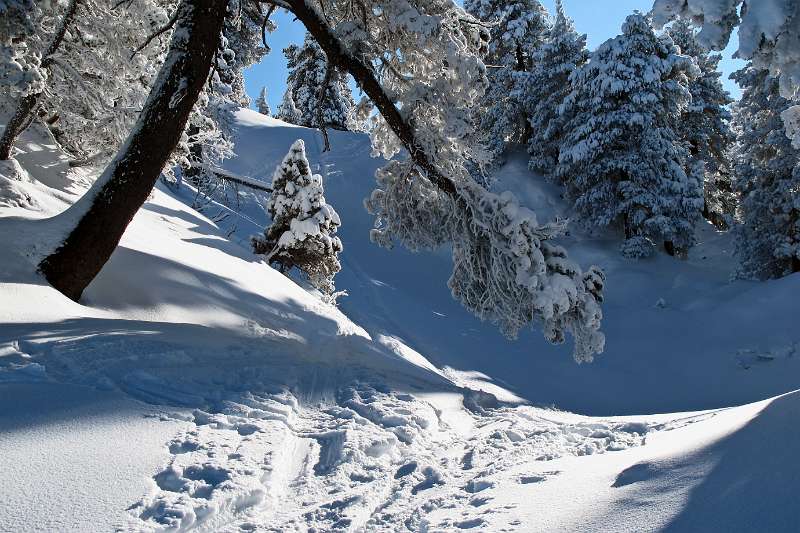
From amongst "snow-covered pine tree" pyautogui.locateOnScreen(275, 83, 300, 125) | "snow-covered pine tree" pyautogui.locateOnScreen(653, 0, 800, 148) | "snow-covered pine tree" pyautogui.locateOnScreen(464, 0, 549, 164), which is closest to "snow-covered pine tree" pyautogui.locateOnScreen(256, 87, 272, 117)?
"snow-covered pine tree" pyautogui.locateOnScreen(275, 83, 300, 125)

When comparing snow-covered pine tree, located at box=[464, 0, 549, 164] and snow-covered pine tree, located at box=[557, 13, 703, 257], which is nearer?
snow-covered pine tree, located at box=[557, 13, 703, 257]

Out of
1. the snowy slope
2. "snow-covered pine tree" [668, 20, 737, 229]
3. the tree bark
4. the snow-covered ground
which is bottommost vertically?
the snow-covered ground

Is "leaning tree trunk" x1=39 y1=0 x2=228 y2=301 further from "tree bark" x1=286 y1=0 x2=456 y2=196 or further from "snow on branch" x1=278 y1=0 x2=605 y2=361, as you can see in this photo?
"snow on branch" x1=278 y1=0 x2=605 y2=361

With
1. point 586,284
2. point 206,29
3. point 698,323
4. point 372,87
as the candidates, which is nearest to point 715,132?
point 698,323

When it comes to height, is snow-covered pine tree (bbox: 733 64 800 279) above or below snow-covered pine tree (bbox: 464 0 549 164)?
below

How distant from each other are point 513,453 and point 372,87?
194 inches

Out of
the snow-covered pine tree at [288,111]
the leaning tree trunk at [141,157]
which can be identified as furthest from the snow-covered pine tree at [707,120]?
the snow-covered pine tree at [288,111]

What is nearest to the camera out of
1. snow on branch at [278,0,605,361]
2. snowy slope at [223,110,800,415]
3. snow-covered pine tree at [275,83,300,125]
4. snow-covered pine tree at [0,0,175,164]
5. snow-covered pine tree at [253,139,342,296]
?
snow on branch at [278,0,605,361]

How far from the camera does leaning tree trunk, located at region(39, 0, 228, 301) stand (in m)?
5.55

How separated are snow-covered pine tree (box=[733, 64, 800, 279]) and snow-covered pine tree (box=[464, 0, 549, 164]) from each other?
34.3 feet

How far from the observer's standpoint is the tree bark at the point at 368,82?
6.62 meters

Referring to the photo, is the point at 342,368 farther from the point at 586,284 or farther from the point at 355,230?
the point at 355,230

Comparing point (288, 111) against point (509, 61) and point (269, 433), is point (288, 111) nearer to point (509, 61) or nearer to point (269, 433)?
point (509, 61)

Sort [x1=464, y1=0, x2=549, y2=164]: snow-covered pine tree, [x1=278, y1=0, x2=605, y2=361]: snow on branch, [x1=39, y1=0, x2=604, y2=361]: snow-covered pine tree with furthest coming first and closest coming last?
[x1=464, y1=0, x2=549, y2=164]: snow-covered pine tree → [x1=278, y1=0, x2=605, y2=361]: snow on branch → [x1=39, y1=0, x2=604, y2=361]: snow-covered pine tree
